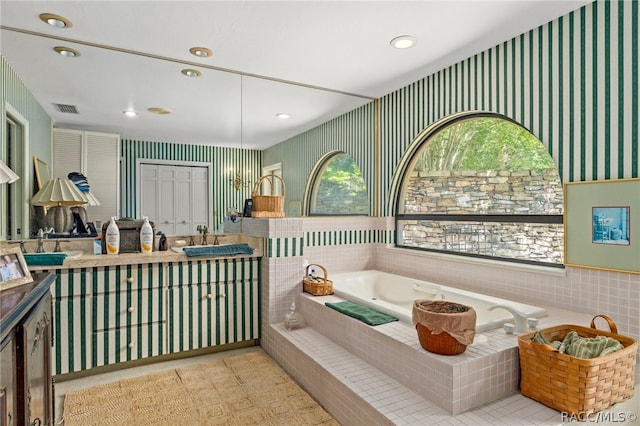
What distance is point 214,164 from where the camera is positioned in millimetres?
3449

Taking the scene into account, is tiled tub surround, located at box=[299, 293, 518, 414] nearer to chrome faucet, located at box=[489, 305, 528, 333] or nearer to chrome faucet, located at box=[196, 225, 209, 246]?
chrome faucet, located at box=[489, 305, 528, 333]

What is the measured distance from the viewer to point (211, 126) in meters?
3.57

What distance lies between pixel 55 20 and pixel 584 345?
3628mm

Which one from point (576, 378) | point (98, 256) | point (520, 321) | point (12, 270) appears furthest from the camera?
point (98, 256)

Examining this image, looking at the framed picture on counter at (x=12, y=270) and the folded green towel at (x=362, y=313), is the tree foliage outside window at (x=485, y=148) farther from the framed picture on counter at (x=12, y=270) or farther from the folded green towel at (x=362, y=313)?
the framed picture on counter at (x=12, y=270)

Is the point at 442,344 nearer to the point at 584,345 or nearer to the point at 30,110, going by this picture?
the point at 584,345

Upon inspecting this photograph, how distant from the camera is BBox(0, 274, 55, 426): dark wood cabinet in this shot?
106 cm

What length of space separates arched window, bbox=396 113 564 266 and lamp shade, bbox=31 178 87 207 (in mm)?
2990

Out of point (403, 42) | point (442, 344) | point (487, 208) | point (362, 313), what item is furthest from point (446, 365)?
point (403, 42)

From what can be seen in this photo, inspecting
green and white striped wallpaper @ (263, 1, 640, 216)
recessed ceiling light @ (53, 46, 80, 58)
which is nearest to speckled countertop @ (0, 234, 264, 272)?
recessed ceiling light @ (53, 46, 80, 58)

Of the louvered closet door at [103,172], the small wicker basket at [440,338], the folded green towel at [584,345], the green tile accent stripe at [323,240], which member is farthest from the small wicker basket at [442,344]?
the louvered closet door at [103,172]

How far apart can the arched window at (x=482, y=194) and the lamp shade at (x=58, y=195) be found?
2.99 meters

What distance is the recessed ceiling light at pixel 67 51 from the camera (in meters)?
2.67

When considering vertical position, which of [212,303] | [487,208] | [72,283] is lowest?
[212,303]
